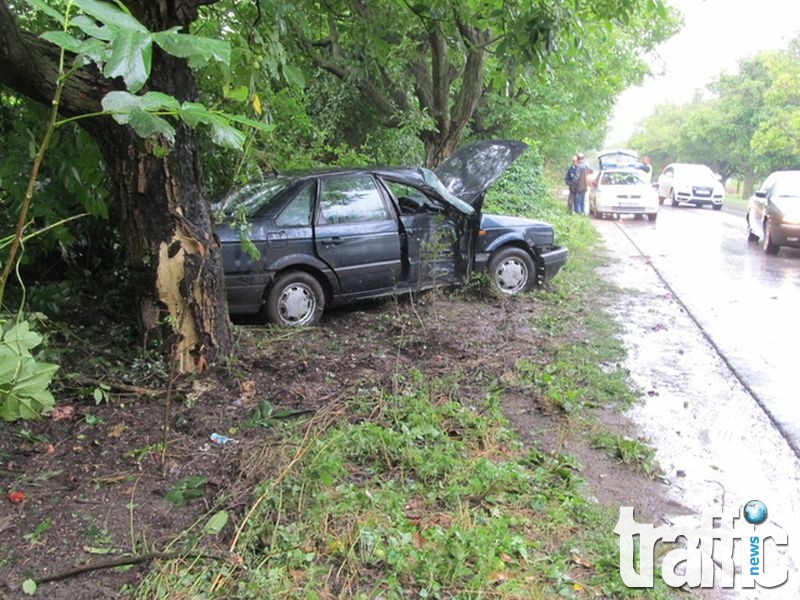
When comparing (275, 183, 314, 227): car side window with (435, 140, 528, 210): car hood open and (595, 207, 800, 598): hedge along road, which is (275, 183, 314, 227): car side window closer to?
(435, 140, 528, 210): car hood open

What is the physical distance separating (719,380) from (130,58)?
17.7 ft

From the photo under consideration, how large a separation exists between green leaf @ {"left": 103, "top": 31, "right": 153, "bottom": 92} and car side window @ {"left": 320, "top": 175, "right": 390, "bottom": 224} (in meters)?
4.92

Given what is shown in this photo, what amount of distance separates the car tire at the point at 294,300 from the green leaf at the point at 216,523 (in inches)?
133

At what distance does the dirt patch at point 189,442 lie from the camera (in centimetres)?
301

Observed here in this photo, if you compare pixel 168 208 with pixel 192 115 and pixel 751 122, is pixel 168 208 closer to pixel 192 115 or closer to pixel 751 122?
pixel 192 115

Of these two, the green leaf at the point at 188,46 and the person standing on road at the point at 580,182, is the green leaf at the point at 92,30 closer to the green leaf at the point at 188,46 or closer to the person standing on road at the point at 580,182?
the green leaf at the point at 188,46

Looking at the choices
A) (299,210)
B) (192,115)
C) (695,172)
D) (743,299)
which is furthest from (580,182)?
(192,115)

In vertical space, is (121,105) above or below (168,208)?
above

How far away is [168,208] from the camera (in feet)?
14.8

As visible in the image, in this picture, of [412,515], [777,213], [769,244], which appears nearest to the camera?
[412,515]

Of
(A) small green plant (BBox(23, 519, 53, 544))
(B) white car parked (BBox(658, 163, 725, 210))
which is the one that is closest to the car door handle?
(A) small green plant (BBox(23, 519, 53, 544))

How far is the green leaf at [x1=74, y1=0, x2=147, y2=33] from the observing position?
169 centimetres

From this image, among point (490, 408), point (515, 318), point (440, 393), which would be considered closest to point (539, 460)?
point (490, 408)

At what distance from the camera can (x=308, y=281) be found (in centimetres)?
663
